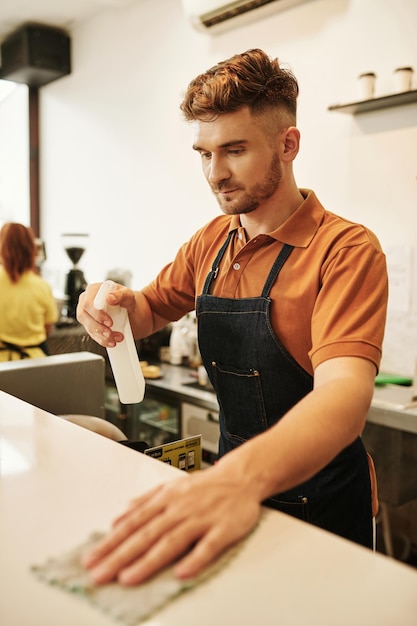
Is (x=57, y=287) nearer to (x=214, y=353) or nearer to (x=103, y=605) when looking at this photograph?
(x=214, y=353)

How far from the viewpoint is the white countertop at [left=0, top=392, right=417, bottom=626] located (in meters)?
0.57

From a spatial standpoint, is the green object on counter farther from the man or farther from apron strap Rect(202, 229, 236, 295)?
apron strap Rect(202, 229, 236, 295)

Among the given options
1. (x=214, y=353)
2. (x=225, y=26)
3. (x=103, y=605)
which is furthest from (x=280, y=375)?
(x=225, y=26)

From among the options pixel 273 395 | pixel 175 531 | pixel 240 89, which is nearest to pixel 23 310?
pixel 273 395

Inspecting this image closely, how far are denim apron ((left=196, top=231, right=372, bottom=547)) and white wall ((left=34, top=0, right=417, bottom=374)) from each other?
1576 mm

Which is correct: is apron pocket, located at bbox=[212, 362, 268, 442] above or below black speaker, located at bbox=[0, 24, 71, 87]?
below

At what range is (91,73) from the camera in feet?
16.5

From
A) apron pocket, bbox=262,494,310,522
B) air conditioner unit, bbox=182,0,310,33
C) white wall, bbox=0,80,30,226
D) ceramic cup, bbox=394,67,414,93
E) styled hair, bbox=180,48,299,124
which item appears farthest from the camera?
white wall, bbox=0,80,30,226

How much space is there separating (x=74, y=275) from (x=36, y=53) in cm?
204

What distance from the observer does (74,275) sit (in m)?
4.68

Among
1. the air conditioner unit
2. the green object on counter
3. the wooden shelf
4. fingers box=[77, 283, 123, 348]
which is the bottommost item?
the green object on counter

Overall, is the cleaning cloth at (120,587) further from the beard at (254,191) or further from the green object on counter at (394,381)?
the green object on counter at (394,381)

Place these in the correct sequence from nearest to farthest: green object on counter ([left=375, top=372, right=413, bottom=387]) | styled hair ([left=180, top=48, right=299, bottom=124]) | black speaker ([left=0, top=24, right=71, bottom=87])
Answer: styled hair ([left=180, top=48, right=299, bottom=124]) < green object on counter ([left=375, top=372, right=413, bottom=387]) < black speaker ([left=0, top=24, right=71, bottom=87])

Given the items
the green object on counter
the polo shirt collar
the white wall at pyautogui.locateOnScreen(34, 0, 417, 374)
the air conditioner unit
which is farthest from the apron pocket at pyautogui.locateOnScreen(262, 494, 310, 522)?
the air conditioner unit
